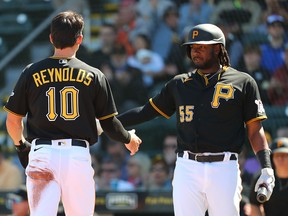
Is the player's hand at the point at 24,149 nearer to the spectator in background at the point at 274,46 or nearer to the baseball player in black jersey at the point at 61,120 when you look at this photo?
the baseball player in black jersey at the point at 61,120

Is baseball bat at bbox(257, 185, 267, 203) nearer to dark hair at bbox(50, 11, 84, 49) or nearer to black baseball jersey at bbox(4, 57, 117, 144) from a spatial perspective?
black baseball jersey at bbox(4, 57, 117, 144)

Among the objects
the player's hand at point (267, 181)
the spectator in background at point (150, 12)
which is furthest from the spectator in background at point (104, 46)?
the player's hand at point (267, 181)

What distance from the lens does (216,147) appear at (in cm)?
514

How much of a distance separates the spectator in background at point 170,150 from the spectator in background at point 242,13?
1748 millimetres

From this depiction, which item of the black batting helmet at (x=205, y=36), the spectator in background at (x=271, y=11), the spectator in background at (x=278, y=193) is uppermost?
the spectator in background at (x=271, y=11)

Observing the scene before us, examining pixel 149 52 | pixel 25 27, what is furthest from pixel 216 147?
pixel 25 27

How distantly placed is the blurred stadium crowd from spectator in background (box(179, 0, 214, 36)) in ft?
0.05

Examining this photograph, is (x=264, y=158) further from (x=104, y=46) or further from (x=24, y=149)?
(x=104, y=46)

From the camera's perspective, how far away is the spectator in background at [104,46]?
10.7 meters

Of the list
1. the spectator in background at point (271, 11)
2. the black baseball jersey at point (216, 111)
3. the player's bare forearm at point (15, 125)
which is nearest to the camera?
the player's bare forearm at point (15, 125)

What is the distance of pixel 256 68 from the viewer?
9.77 meters

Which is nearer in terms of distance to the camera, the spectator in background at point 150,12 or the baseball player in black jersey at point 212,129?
the baseball player in black jersey at point 212,129

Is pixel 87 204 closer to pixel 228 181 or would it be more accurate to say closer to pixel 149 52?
pixel 228 181

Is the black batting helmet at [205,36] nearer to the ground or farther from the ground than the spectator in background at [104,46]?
nearer to the ground
